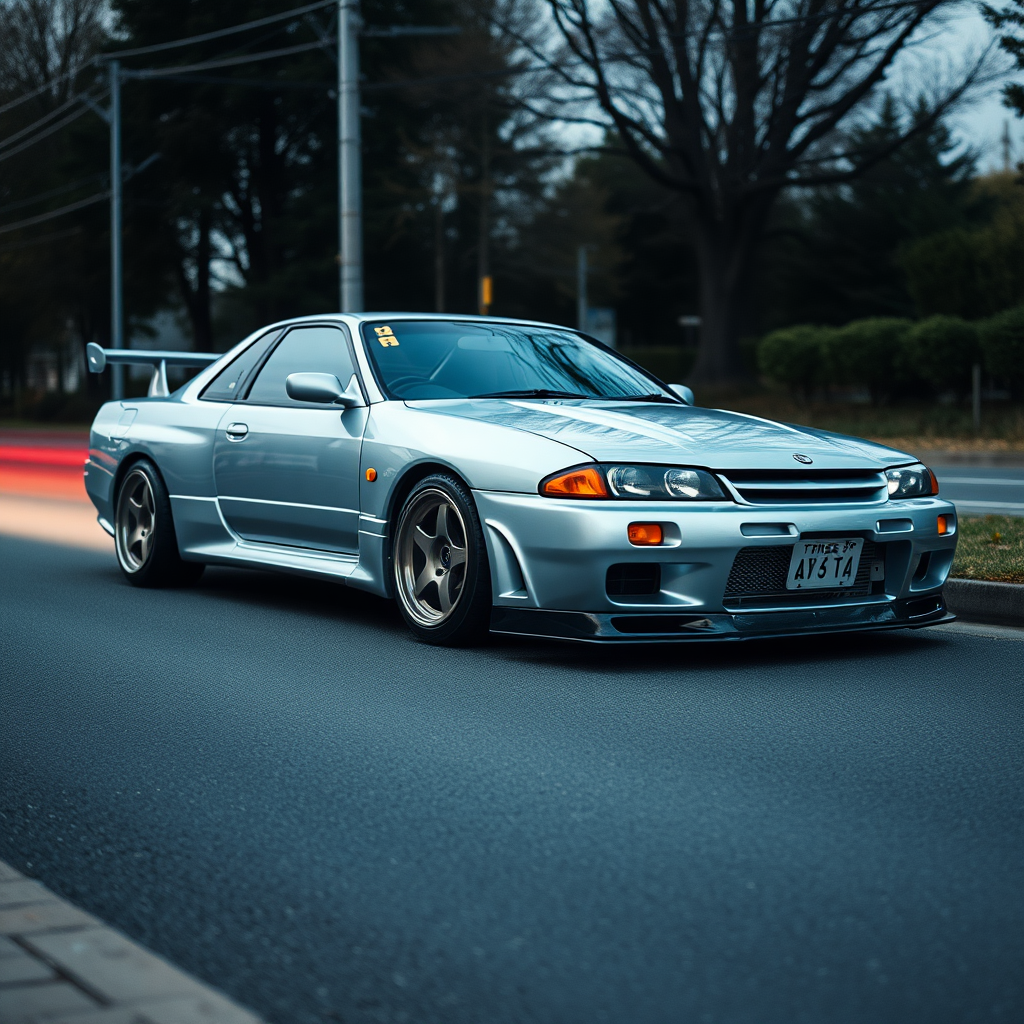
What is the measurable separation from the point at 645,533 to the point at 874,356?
2194 cm

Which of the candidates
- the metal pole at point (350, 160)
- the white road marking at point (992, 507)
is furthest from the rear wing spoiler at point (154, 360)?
the metal pole at point (350, 160)

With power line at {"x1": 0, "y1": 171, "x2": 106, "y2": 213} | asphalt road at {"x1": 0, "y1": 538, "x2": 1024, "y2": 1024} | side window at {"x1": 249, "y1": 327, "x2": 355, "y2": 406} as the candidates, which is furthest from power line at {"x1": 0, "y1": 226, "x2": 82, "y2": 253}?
asphalt road at {"x1": 0, "y1": 538, "x2": 1024, "y2": 1024}

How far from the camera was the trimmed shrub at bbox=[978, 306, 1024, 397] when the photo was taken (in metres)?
24.0

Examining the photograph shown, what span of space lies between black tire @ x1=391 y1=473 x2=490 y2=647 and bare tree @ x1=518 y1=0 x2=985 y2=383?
943 inches

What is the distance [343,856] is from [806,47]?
29.2m

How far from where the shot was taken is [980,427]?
78.0 feet

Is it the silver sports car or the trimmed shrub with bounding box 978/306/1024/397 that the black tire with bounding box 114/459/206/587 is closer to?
the silver sports car

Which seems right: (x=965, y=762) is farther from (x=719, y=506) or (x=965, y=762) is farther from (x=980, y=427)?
(x=980, y=427)

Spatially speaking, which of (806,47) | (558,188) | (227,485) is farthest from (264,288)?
(227,485)

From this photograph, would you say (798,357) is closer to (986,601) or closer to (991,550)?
(991,550)

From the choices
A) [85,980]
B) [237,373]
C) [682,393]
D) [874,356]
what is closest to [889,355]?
[874,356]

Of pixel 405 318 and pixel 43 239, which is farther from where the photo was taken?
pixel 43 239

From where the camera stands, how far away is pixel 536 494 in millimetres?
5902

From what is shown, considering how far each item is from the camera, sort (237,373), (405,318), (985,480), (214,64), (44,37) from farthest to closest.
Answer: (44,37) < (214,64) < (985,480) < (237,373) < (405,318)
